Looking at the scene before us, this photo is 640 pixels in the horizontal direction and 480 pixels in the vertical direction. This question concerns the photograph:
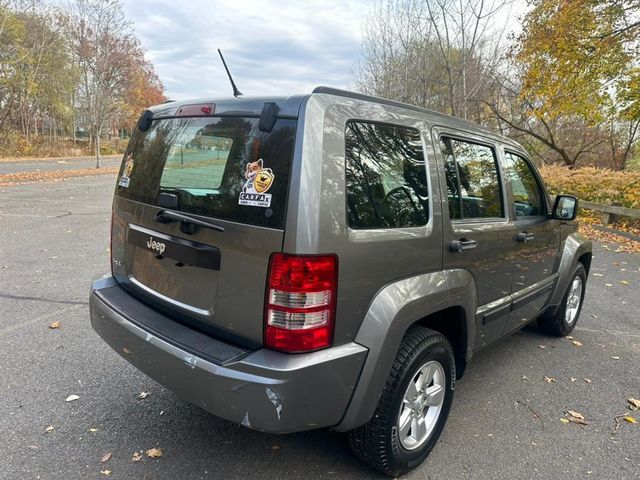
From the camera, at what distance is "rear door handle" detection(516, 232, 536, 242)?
3.06 m

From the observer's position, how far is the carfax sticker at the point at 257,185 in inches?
73.2

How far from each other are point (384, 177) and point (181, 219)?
1035 millimetres

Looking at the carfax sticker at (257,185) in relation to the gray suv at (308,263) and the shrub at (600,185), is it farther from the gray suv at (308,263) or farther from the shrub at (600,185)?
the shrub at (600,185)

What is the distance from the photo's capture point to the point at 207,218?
2.04 metres

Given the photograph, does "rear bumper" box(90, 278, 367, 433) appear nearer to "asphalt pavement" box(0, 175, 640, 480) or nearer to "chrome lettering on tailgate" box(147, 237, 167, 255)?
"chrome lettering on tailgate" box(147, 237, 167, 255)

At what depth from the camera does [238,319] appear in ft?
6.38

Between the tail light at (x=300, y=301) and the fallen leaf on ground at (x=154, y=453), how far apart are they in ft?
3.55

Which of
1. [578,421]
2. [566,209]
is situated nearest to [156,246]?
[578,421]

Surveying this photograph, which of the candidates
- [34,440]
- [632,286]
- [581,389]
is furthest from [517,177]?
[632,286]

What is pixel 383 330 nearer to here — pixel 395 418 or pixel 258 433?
pixel 395 418

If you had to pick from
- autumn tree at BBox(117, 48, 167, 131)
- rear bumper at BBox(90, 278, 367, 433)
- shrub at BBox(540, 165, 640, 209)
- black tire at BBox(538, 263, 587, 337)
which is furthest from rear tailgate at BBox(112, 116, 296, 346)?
autumn tree at BBox(117, 48, 167, 131)

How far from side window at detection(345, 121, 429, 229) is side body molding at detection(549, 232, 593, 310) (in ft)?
7.51

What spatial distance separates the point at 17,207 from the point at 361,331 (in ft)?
37.1

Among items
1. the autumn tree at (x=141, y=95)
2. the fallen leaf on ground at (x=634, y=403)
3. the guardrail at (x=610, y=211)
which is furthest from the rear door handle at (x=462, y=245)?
the autumn tree at (x=141, y=95)
